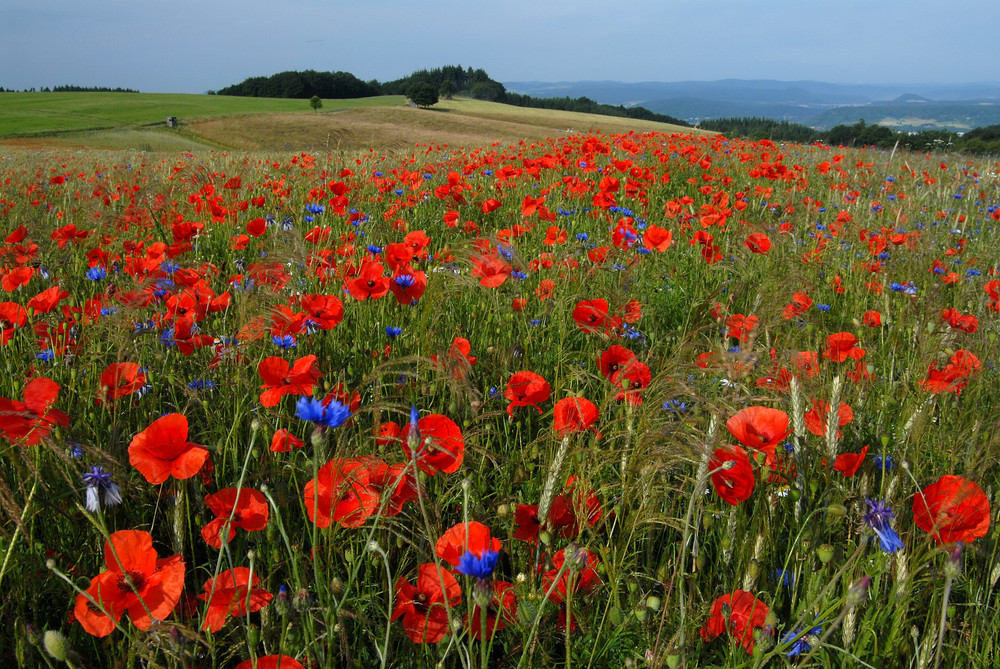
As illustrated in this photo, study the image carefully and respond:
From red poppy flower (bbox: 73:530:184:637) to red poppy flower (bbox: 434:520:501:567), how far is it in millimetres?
442

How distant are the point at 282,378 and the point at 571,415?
0.69m

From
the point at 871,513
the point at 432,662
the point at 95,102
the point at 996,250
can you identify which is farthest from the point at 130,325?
the point at 95,102

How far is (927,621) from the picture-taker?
1232 mm

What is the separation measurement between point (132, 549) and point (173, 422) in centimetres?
23

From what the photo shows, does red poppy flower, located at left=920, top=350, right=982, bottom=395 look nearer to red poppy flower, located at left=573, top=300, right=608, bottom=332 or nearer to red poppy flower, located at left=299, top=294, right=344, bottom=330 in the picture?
red poppy flower, located at left=573, top=300, right=608, bottom=332

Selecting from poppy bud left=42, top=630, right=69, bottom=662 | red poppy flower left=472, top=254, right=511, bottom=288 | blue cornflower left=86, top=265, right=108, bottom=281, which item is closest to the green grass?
blue cornflower left=86, top=265, right=108, bottom=281

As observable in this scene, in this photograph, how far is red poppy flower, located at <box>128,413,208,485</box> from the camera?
3.65 ft

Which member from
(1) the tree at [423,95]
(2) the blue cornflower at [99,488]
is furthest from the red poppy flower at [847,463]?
(1) the tree at [423,95]

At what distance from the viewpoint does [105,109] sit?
142ft

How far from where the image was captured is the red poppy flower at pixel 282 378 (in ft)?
4.61

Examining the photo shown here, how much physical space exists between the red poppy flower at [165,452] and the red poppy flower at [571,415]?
0.71 metres

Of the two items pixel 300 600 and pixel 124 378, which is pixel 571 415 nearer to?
pixel 300 600

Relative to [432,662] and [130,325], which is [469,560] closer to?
[432,662]

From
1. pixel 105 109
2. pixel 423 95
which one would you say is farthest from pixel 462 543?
pixel 423 95
